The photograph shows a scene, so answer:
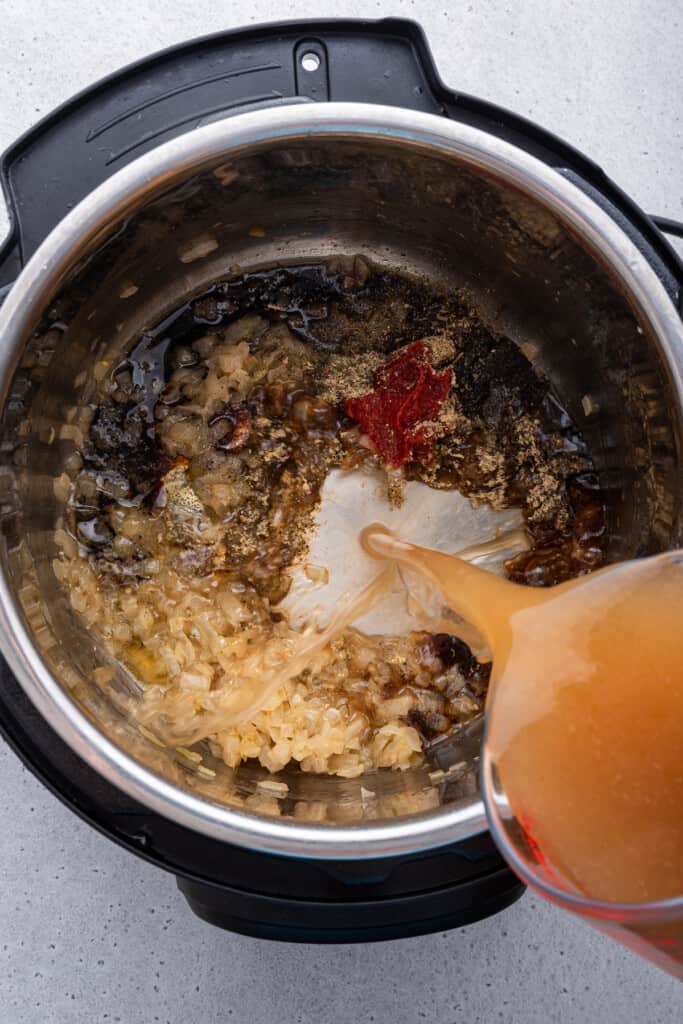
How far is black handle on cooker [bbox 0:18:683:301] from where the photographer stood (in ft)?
2.36

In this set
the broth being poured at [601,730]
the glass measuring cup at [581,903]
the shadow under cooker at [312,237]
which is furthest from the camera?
the shadow under cooker at [312,237]

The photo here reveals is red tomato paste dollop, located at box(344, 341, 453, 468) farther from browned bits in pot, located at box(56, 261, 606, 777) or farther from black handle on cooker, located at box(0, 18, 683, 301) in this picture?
black handle on cooker, located at box(0, 18, 683, 301)

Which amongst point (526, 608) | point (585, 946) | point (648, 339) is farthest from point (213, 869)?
point (648, 339)

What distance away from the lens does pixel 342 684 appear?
879 mm

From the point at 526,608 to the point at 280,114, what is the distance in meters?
0.45

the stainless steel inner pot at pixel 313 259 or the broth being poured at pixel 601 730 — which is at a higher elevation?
the stainless steel inner pot at pixel 313 259

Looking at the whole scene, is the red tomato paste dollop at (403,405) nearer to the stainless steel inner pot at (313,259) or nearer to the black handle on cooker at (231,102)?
the stainless steel inner pot at (313,259)

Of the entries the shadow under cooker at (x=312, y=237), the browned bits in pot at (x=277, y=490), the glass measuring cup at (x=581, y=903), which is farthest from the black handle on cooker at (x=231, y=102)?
the glass measuring cup at (x=581, y=903)

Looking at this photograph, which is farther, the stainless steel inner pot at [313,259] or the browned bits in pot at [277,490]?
the browned bits in pot at [277,490]

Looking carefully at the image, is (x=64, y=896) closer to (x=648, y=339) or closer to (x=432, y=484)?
(x=432, y=484)

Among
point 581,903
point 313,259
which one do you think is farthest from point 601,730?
point 313,259

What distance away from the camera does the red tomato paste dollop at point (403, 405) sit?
890mm

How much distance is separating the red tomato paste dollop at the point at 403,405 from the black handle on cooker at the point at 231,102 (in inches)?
9.7

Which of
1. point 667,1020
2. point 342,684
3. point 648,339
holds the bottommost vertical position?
point 667,1020
